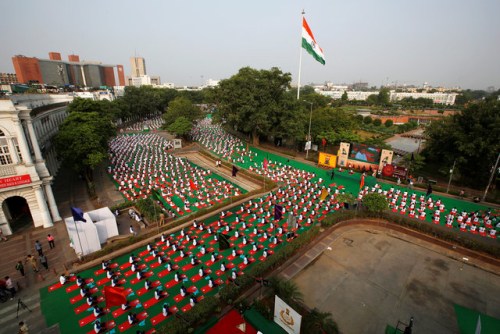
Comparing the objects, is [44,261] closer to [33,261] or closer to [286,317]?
[33,261]

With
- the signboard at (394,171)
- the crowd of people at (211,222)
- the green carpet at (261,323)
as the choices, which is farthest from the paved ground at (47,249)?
the signboard at (394,171)

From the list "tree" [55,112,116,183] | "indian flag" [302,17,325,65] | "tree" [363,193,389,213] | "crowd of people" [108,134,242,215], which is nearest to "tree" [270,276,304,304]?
"tree" [363,193,389,213]

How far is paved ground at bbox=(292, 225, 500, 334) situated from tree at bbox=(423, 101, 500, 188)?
41.7ft

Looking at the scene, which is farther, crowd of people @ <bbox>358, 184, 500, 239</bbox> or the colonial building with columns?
crowd of people @ <bbox>358, 184, 500, 239</bbox>

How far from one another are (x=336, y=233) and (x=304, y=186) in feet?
27.7

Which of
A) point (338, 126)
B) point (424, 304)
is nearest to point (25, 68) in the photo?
point (338, 126)

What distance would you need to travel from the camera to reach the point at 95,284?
13047 mm

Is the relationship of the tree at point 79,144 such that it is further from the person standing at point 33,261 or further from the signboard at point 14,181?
the person standing at point 33,261

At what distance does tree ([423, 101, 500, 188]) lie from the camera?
2228 centimetres

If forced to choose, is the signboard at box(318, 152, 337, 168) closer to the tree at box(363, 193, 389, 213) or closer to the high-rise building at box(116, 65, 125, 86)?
the tree at box(363, 193, 389, 213)

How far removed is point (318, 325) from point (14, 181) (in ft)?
62.8

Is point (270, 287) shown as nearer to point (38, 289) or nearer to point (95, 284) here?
point (95, 284)

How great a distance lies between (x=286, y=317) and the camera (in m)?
8.72

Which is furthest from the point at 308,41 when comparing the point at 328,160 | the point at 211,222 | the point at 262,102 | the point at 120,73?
the point at 120,73
